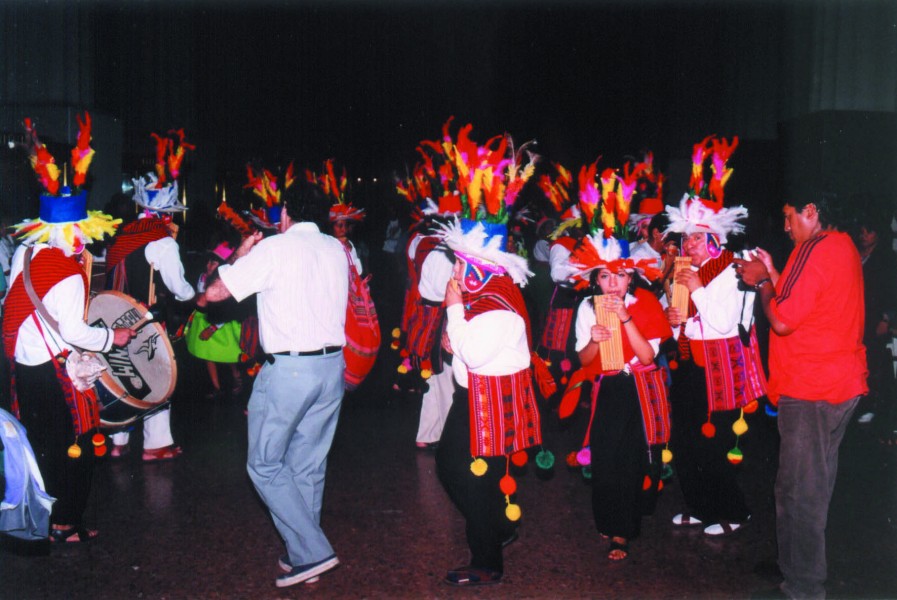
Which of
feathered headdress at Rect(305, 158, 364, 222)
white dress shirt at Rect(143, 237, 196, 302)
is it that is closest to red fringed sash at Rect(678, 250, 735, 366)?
white dress shirt at Rect(143, 237, 196, 302)

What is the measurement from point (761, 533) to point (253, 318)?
4.11 metres

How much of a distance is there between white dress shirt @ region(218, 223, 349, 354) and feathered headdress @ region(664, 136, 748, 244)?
6.92 ft

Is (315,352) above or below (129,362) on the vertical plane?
above

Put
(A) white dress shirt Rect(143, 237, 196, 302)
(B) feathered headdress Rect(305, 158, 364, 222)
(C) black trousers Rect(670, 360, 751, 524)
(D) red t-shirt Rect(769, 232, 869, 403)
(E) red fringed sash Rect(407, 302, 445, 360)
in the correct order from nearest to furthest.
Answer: (D) red t-shirt Rect(769, 232, 869, 403) < (C) black trousers Rect(670, 360, 751, 524) < (A) white dress shirt Rect(143, 237, 196, 302) < (E) red fringed sash Rect(407, 302, 445, 360) < (B) feathered headdress Rect(305, 158, 364, 222)

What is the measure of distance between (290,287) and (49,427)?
170cm

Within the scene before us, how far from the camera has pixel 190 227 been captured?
40.1ft

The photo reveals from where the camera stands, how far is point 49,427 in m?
4.58

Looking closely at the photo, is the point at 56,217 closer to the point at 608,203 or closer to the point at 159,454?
the point at 159,454

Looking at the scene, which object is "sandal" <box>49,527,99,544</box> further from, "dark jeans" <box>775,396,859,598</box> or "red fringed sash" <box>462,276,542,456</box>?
"dark jeans" <box>775,396,859,598</box>

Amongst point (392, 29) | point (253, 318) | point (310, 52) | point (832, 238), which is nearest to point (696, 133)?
point (392, 29)

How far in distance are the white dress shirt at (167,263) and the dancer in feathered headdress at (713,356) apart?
3.45 metres

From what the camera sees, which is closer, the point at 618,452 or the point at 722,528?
the point at 618,452

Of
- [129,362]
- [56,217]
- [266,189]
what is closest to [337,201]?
[266,189]

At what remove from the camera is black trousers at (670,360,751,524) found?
15.9 ft
